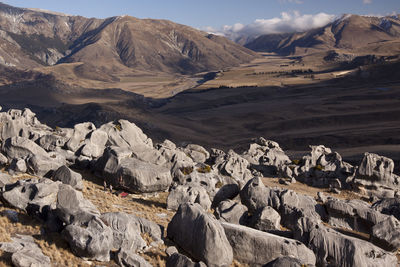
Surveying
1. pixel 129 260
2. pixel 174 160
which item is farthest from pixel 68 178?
pixel 174 160

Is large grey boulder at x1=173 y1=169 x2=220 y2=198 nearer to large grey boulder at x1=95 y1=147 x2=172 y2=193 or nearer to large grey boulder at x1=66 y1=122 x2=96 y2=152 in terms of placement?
large grey boulder at x1=95 y1=147 x2=172 y2=193

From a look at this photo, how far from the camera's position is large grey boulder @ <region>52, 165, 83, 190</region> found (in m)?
31.6

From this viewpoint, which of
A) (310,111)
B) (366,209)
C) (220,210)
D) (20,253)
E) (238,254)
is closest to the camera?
(20,253)

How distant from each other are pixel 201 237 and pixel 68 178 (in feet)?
49.2

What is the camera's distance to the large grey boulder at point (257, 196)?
34469 millimetres

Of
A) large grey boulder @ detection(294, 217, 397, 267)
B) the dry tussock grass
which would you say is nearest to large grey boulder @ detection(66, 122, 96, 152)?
the dry tussock grass

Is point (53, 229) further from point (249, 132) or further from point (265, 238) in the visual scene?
point (249, 132)

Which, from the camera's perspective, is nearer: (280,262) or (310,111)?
(280,262)

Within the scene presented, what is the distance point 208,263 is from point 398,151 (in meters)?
84.2

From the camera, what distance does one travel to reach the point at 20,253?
17922 mm

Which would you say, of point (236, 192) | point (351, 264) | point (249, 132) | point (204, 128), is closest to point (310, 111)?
point (249, 132)

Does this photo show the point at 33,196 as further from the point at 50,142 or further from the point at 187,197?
the point at 50,142

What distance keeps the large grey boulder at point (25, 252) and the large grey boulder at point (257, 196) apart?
20165mm

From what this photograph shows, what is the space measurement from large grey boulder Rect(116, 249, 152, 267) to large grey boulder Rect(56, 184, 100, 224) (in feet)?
9.35
